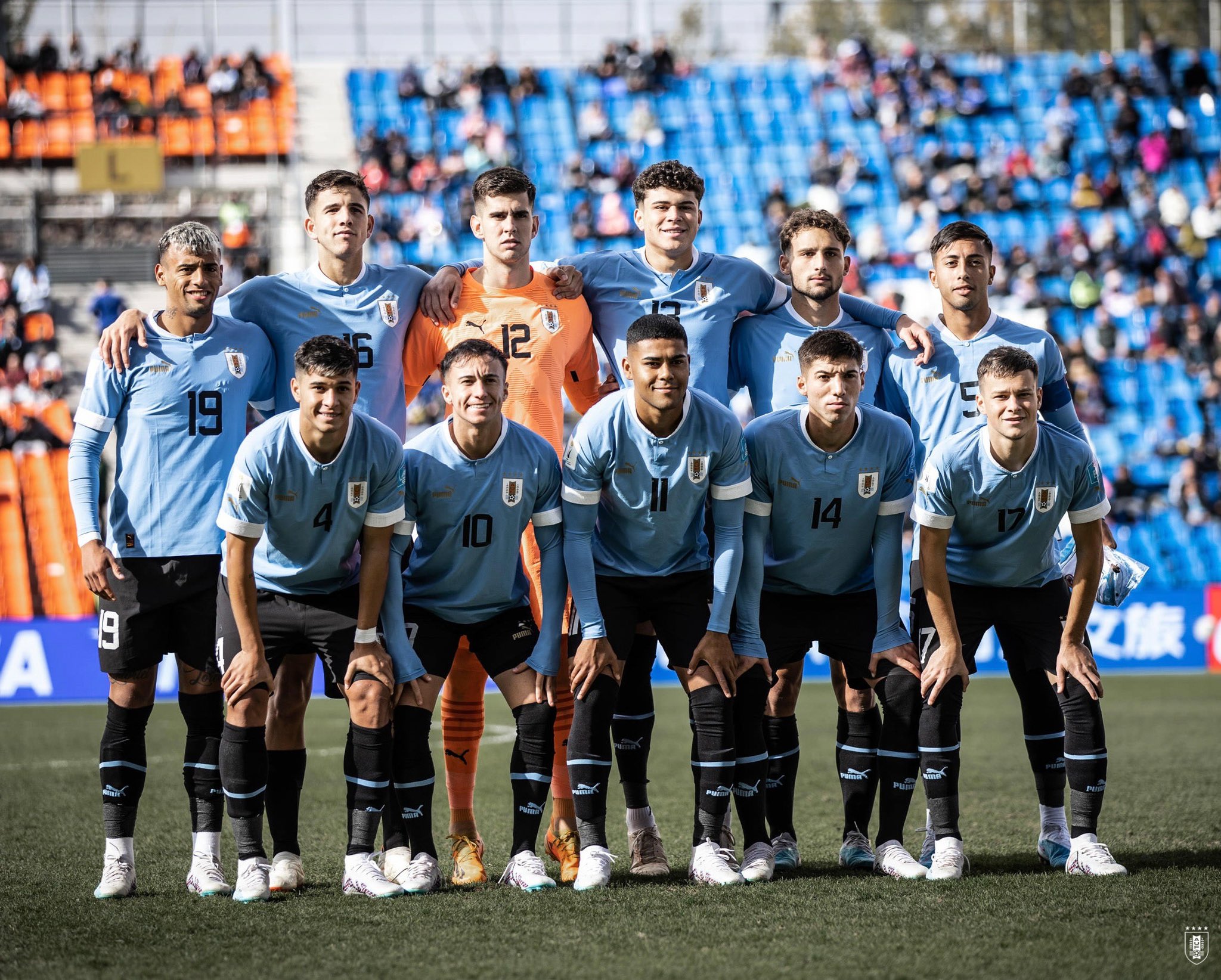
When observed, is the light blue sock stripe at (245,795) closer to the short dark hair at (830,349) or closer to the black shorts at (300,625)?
the black shorts at (300,625)

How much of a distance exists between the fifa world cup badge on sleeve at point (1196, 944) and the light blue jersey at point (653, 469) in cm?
212

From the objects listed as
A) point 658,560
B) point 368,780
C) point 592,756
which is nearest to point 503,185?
point 658,560

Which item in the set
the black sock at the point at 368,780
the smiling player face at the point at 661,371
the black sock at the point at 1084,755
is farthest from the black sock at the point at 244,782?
the black sock at the point at 1084,755

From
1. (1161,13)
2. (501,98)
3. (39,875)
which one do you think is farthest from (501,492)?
(1161,13)

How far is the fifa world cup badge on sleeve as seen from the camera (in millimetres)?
4054

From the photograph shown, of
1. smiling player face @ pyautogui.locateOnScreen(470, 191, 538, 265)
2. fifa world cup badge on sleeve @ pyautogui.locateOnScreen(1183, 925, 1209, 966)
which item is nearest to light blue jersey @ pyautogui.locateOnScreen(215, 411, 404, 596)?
smiling player face @ pyautogui.locateOnScreen(470, 191, 538, 265)

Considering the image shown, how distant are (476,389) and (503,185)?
42.3 inches

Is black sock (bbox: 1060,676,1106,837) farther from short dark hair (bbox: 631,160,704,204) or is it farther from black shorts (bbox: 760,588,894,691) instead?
short dark hair (bbox: 631,160,704,204)

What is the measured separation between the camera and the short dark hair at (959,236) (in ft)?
18.4

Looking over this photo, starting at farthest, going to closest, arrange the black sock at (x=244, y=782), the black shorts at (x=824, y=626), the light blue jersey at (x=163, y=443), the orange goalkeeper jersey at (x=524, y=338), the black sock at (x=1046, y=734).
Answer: the orange goalkeeper jersey at (x=524, y=338) < the black sock at (x=1046, y=734) < the black shorts at (x=824, y=626) < the light blue jersey at (x=163, y=443) < the black sock at (x=244, y=782)

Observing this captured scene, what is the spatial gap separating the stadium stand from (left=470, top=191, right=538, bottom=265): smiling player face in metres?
14.5

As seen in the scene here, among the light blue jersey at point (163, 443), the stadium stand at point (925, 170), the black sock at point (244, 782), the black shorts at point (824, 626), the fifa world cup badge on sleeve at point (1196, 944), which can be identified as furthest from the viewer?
the stadium stand at point (925, 170)

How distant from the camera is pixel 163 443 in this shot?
5359 millimetres

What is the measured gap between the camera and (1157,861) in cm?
545
